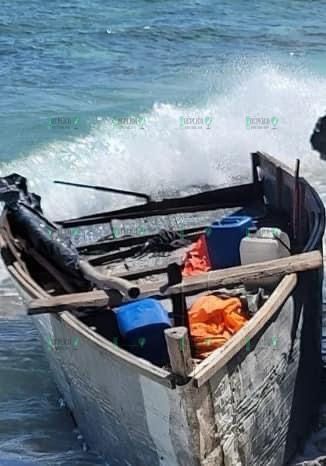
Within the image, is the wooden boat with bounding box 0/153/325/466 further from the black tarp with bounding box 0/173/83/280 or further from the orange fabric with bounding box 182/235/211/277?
the orange fabric with bounding box 182/235/211/277

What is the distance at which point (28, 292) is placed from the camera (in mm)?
8969

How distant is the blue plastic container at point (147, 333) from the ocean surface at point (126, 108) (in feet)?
5.28

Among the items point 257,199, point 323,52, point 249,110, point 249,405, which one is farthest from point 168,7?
point 249,405

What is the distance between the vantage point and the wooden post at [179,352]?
6.75m

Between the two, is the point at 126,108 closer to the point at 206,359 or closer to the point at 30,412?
the point at 30,412

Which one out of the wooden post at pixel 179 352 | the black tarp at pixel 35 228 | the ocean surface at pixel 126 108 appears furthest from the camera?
the ocean surface at pixel 126 108

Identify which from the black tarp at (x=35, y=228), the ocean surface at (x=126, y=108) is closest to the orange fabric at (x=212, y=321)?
the black tarp at (x=35, y=228)

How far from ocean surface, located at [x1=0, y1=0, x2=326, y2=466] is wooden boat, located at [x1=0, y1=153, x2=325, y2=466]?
2.71 ft

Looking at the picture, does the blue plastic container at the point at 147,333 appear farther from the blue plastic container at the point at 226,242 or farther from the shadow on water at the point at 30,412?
the blue plastic container at the point at 226,242

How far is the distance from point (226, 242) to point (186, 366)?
120 inches

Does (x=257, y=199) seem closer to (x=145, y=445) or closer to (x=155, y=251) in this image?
(x=155, y=251)

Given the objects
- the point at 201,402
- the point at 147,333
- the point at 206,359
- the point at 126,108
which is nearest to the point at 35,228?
the point at 147,333

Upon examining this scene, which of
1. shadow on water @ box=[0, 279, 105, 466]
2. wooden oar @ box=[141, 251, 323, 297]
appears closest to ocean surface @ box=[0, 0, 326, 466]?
shadow on water @ box=[0, 279, 105, 466]

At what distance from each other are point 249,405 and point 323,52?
63.8 ft
